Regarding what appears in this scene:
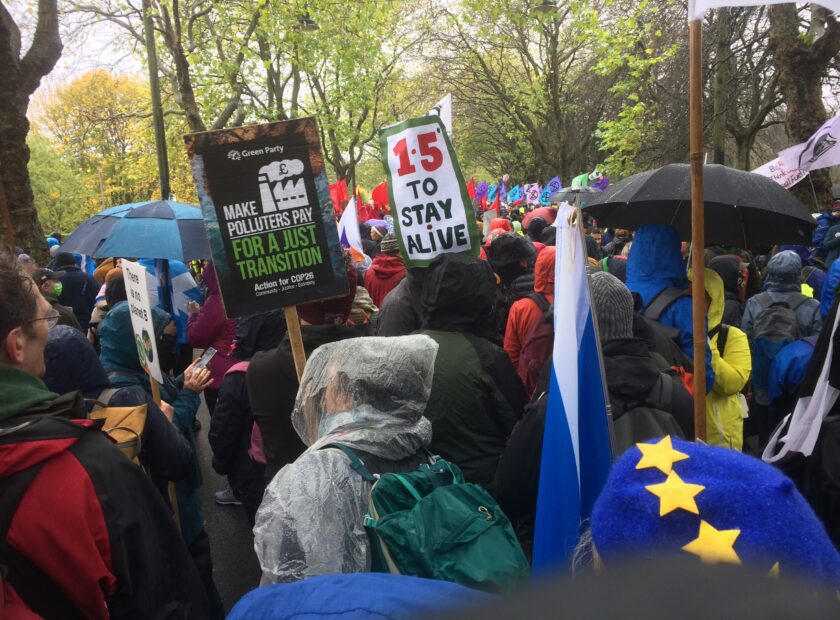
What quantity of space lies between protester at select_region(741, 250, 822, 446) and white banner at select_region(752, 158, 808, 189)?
0.53 meters

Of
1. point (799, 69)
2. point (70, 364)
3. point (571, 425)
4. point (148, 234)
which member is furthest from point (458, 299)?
point (799, 69)

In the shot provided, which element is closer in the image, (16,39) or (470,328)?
(470,328)

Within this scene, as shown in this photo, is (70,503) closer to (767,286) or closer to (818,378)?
(818,378)

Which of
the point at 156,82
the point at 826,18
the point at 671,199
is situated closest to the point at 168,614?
the point at 671,199

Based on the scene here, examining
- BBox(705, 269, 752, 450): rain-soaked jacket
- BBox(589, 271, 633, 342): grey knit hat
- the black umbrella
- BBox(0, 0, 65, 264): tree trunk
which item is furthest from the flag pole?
BBox(0, 0, 65, 264): tree trunk

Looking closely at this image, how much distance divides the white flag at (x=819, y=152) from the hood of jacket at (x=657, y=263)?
1239 millimetres

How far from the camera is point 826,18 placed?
7312 millimetres

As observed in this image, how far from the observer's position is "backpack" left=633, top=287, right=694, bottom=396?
278cm

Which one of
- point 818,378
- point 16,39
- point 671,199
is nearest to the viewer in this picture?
point 818,378

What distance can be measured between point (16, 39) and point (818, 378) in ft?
27.7

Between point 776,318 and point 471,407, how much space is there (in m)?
2.56

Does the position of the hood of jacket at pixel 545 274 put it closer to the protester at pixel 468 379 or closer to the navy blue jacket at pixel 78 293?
the protester at pixel 468 379

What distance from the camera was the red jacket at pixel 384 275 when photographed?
5.61 meters

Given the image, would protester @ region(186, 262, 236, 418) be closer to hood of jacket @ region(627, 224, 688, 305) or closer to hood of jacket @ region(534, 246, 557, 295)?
hood of jacket @ region(534, 246, 557, 295)
